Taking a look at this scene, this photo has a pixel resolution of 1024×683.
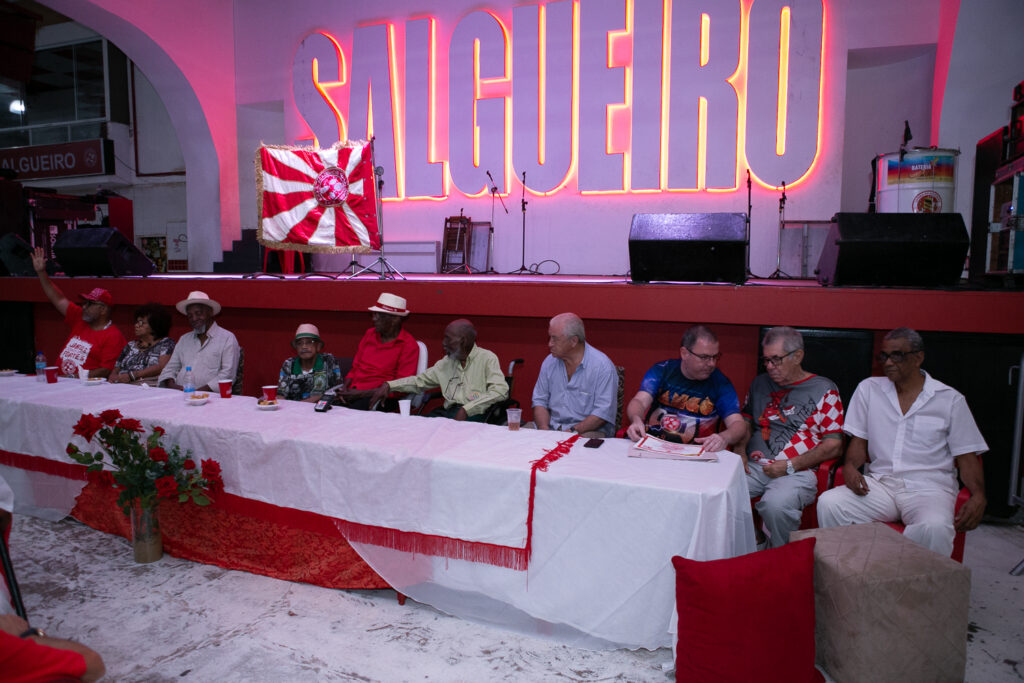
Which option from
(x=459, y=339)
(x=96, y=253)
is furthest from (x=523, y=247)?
(x=96, y=253)

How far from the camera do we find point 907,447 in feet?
8.88

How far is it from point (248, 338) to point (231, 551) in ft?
10.2

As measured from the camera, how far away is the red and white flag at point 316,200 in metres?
5.38

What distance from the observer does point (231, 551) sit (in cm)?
292

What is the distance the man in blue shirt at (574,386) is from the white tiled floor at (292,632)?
1.23m

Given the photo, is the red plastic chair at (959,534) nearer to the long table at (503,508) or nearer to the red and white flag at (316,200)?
the long table at (503,508)

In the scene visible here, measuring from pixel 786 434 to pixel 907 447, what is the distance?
495 mm

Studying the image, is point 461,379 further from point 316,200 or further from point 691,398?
point 316,200

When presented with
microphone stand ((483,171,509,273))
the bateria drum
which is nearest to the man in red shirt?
the bateria drum

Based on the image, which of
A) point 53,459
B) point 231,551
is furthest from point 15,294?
point 231,551

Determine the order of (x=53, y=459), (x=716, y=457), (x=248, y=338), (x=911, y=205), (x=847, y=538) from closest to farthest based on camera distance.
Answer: (x=847, y=538), (x=716, y=457), (x=53, y=459), (x=911, y=205), (x=248, y=338)

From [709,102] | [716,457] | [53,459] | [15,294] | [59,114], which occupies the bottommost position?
[53,459]

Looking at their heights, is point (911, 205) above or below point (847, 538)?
above

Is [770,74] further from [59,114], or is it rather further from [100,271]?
[59,114]
